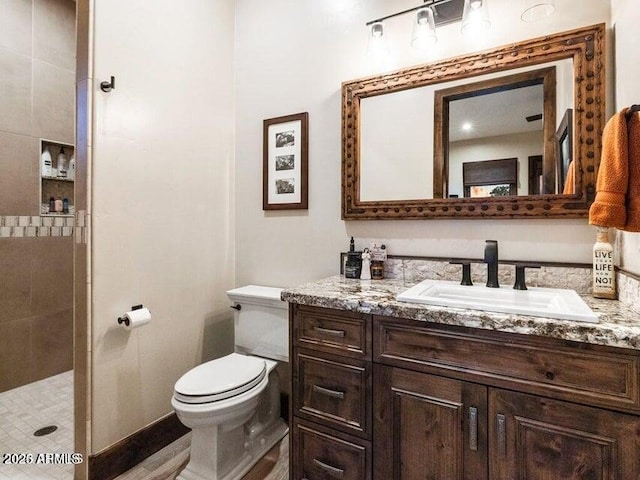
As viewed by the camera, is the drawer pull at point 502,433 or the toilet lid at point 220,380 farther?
the toilet lid at point 220,380

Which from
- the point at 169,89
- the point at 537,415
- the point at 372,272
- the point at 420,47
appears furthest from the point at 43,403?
the point at 420,47

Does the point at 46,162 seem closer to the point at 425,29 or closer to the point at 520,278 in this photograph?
the point at 425,29

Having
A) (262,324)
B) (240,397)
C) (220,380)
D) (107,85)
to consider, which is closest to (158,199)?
(107,85)

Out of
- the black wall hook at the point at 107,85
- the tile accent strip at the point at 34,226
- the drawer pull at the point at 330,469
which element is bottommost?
the drawer pull at the point at 330,469

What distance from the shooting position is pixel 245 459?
160 centimetres

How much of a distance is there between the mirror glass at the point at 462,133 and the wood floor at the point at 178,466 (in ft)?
4.69

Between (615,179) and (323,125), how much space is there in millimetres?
1360

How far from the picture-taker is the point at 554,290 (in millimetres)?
1305

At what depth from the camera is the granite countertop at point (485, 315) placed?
0.84 metres

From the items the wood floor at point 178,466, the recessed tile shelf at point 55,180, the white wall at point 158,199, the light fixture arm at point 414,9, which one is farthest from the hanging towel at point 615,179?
the recessed tile shelf at point 55,180

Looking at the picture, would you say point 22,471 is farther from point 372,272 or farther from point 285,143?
point 285,143

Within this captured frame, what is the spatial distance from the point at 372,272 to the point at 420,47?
1.16 metres

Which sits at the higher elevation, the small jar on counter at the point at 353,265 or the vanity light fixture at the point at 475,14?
the vanity light fixture at the point at 475,14

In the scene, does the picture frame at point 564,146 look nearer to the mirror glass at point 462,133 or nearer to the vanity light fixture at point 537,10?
the mirror glass at point 462,133
